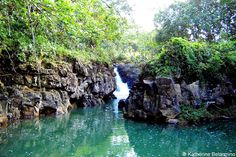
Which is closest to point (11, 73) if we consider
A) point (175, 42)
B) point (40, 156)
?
point (40, 156)

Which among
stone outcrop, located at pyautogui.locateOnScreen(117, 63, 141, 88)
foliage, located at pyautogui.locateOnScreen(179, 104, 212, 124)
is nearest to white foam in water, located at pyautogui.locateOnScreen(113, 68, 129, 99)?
stone outcrop, located at pyautogui.locateOnScreen(117, 63, 141, 88)

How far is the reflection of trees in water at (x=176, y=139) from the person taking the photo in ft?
27.9

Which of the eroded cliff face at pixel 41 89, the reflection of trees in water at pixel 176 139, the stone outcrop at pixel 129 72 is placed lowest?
the reflection of trees in water at pixel 176 139

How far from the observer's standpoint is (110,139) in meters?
10.5

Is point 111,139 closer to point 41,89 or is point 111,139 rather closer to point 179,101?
point 179,101

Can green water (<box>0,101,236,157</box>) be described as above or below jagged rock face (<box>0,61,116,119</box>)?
below

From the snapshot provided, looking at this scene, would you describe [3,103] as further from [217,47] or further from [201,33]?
[201,33]

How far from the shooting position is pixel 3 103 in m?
12.7

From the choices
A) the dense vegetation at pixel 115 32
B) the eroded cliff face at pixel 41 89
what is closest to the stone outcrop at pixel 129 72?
the dense vegetation at pixel 115 32

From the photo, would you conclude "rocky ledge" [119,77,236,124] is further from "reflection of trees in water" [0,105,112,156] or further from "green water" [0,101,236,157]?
"reflection of trees in water" [0,105,112,156]

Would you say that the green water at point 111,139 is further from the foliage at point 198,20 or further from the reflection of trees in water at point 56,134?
the foliage at point 198,20

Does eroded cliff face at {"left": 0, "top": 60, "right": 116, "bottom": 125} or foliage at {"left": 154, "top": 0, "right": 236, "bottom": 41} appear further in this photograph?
foliage at {"left": 154, "top": 0, "right": 236, "bottom": 41}

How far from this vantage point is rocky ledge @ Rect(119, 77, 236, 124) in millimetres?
11883

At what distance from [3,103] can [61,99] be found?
4121 millimetres
